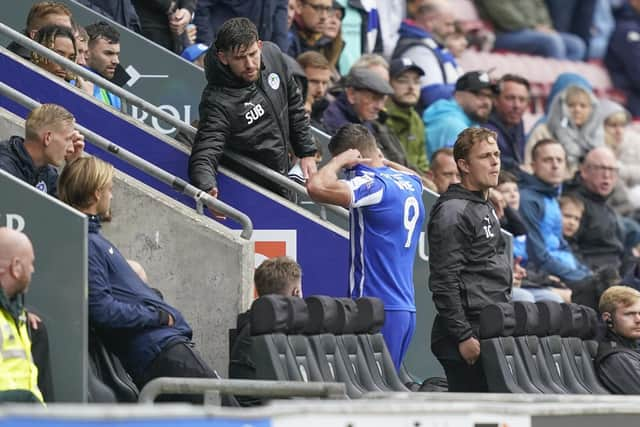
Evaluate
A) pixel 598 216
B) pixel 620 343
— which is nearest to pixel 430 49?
pixel 598 216

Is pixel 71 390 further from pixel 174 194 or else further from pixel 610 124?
pixel 610 124

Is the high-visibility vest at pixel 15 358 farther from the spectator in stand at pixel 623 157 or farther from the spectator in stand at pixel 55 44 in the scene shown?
the spectator in stand at pixel 623 157

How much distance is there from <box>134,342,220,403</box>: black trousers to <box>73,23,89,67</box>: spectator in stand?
10.8 ft

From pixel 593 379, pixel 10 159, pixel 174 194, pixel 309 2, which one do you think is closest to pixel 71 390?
pixel 10 159

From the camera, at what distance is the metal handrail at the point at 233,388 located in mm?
8023

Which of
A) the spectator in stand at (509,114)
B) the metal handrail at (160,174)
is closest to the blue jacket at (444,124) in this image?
the spectator in stand at (509,114)

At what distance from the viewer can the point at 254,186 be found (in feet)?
37.8

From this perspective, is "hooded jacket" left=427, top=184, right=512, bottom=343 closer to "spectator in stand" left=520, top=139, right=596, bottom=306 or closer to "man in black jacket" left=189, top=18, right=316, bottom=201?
"man in black jacket" left=189, top=18, right=316, bottom=201

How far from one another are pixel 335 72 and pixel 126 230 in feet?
19.2

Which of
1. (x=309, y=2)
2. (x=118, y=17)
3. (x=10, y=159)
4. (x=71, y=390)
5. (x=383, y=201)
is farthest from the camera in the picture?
(x=309, y=2)

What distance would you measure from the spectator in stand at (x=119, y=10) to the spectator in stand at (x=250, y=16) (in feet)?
2.90

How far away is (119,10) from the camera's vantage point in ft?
45.5

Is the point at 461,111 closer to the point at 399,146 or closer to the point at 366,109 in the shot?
the point at 399,146

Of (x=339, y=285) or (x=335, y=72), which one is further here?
(x=335, y=72)
